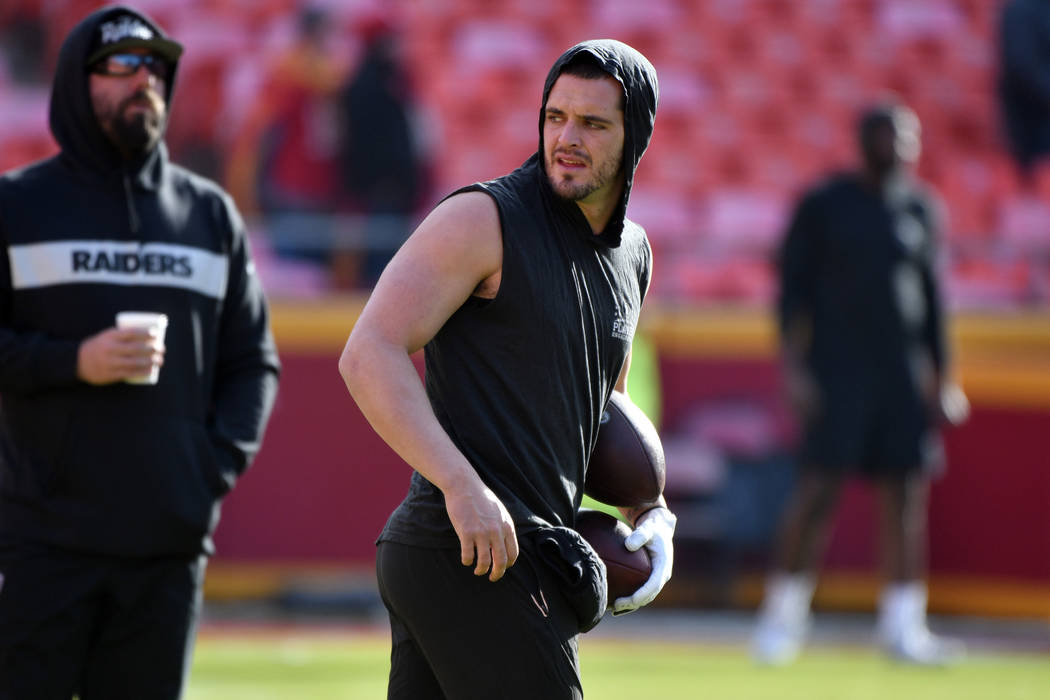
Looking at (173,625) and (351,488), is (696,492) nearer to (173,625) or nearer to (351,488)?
(351,488)

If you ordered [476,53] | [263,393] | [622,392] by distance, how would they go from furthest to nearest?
[476,53]
[263,393]
[622,392]

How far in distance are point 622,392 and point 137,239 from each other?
4.14 feet

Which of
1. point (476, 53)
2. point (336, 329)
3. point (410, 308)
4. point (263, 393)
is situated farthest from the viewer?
point (476, 53)

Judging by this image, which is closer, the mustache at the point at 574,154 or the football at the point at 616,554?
the mustache at the point at 574,154

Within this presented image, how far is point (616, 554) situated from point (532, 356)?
49cm

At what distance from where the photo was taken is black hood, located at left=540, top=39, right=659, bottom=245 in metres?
3.06

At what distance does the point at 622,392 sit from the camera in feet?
11.9

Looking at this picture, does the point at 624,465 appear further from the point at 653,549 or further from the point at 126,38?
the point at 126,38

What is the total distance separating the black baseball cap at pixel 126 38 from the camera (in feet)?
12.8

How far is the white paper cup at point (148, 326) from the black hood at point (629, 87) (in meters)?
1.11

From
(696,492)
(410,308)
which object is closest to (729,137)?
(696,492)

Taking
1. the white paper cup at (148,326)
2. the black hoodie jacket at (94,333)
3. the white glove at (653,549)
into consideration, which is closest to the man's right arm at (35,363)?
the black hoodie jacket at (94,333)

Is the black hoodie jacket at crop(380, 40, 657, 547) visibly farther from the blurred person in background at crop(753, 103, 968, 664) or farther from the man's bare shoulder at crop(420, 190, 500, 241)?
the blurred person in background at crop(753, 103, 968, 664)

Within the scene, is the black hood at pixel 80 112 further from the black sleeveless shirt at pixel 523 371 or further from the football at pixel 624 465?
the football at pixel 624 465
